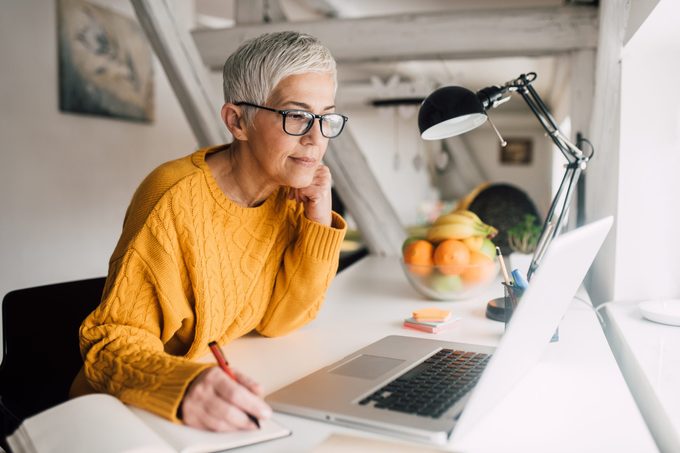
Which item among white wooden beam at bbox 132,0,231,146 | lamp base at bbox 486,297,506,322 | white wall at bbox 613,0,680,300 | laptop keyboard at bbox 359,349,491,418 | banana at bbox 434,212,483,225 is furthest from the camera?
white wooden beam at bbox 132,0,231,146

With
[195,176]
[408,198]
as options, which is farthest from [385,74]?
[195,176]

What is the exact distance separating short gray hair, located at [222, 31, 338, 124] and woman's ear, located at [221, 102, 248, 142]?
0.02m

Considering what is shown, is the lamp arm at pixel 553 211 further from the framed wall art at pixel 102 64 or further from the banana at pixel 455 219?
the framed wall art at pixel 102 64

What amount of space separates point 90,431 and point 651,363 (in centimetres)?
89

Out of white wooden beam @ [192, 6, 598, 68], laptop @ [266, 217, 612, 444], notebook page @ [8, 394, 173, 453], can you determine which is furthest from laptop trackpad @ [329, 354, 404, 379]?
white wooden beam @ [192, 6, 598, 68]

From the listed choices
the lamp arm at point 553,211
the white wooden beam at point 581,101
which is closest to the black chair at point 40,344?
the lamp arm at point 553,211

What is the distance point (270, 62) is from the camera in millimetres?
1078

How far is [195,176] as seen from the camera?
1.13 metres

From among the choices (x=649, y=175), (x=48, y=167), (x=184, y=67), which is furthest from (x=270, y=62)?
(x=48, y=167)

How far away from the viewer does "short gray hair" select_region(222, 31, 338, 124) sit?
3.53ft

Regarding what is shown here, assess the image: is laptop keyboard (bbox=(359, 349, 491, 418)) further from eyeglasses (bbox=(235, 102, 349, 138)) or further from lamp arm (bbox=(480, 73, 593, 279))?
eyeglasses (bbox=(235, 102, 349, 138))

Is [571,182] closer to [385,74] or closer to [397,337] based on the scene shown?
[397,337]

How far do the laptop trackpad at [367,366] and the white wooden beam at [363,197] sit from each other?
56.2 inches

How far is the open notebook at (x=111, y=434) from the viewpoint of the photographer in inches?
26.2
